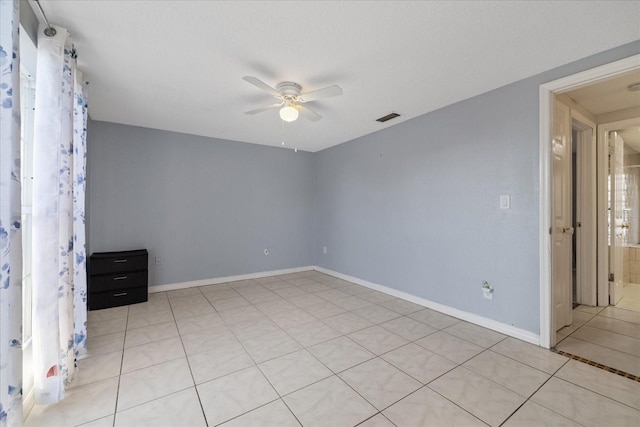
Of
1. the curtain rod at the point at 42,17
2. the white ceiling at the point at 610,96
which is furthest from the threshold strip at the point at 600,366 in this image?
the curtain rod at the point at 42,17

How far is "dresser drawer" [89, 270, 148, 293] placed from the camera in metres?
3.17

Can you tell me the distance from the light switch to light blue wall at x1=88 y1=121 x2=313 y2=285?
135 inches

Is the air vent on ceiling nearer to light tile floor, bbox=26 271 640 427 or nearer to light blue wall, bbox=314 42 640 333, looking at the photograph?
light blue wall, bbox=314 42 640 333

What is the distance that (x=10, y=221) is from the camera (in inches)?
44.8

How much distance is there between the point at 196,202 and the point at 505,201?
13.5 ft

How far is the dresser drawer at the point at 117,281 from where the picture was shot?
3.17m

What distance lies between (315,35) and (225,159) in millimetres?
3056

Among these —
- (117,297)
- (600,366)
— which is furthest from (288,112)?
(600,366)

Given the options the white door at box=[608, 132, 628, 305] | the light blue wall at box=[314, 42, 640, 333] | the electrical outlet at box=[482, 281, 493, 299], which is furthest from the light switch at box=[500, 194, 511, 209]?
the white door at box=[608, 132, 628, 305]

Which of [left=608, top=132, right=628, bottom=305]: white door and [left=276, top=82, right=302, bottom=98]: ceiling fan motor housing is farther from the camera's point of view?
[left=608, top=132, right=628, bottom=305]: white door

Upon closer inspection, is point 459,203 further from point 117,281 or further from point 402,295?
point 117,281

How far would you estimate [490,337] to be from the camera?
8.11ft

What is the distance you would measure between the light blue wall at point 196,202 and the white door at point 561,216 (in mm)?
3773

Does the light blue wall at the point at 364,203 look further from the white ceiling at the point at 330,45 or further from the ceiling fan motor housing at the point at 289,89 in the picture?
the ceiling fan motor housing at the point at 289,89
